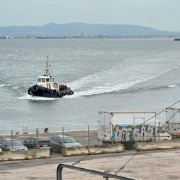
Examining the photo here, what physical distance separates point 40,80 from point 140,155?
6042cm

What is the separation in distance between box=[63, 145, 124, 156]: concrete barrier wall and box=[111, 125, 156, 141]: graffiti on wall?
3050 mm

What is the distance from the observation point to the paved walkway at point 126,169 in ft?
90.1

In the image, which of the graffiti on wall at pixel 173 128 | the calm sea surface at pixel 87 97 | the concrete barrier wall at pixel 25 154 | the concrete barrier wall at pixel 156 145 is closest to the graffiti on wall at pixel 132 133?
the concrete barrier wall at pixel 156 145

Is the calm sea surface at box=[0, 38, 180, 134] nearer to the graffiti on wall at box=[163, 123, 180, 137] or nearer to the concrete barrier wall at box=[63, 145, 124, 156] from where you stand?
the graffiti on wall at box=[163, 123, 180, 137]

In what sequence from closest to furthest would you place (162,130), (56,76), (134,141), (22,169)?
(22,169)
(134,141)
(162,130)
(56,76)

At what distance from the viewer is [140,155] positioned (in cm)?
3384

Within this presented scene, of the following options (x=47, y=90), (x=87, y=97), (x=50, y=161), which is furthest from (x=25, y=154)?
(x=47, y=90)

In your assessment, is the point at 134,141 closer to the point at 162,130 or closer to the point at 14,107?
the point at 162,130

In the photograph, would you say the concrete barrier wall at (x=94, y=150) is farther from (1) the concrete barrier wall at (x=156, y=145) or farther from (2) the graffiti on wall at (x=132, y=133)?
(2) the graffiti on wall at (x=132, y=133)

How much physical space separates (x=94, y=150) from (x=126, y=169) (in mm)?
5475

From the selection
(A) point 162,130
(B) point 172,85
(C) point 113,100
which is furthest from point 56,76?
(A) point 162,130

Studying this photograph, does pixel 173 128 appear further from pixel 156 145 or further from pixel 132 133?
pixel 156 145

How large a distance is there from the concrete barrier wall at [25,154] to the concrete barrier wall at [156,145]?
17.1 ft

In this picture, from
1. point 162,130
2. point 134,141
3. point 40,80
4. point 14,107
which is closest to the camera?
point 134,141
